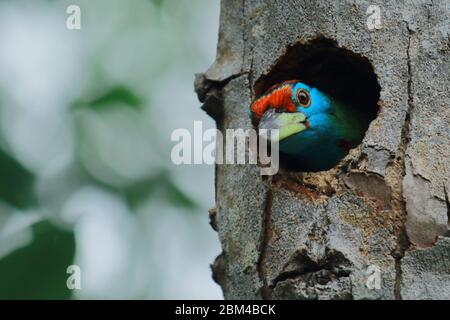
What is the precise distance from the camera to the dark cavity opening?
173 inches

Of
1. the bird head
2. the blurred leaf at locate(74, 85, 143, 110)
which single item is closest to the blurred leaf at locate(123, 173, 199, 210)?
the blurred leaf at locate(74, 85, 143, 110)

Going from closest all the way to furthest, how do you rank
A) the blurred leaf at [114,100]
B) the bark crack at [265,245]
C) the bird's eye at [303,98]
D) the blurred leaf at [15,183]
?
the bark crack at [265,245], the bird's eye at [303,98], the blurred leaf at [15,183], the blurred leaf at [114,100]

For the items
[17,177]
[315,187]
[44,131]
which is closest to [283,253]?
[315,187]

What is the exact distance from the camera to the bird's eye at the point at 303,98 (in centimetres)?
472

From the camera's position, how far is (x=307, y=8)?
433 cm

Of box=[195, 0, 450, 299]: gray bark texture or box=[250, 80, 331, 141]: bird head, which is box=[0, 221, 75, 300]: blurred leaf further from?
box=[250, 80, 331, 141]: bird head

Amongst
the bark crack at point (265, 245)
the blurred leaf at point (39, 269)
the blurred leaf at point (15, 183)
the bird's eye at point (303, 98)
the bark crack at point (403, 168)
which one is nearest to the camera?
the bark crack at point (403, 168)

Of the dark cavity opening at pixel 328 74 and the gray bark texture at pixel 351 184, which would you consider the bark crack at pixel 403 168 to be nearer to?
the gray bark texture at pixel 351 184

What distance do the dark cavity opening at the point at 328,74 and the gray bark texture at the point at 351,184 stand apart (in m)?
0.05

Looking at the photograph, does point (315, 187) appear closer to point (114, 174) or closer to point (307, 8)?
point (307, 8)

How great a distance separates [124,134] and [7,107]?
0.81m

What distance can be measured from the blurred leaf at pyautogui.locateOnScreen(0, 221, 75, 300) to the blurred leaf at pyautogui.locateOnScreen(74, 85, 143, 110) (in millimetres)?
1397

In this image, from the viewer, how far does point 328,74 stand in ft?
17.4

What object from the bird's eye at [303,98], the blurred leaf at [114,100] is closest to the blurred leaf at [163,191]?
the blurred leaf at [114,100]
